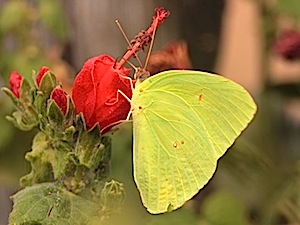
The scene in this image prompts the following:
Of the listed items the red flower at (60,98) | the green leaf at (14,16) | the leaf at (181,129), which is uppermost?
the red flower at (60,98)

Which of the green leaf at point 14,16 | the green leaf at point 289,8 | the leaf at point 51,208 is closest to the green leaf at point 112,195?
the leaf at point 51,208

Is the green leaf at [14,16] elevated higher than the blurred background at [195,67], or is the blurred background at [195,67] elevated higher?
the green leaf at [14,16]

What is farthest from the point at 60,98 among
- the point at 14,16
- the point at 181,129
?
the point at 14,16

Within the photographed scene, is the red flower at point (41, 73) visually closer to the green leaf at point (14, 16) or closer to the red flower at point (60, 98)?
the red flower at point (60, 98)

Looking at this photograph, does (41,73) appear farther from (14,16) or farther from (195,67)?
(195,67)

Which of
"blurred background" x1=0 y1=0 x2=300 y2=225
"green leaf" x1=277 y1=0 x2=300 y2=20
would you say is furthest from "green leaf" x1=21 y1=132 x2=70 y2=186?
"green leaf" x1=277 y1=0 x2=300 y2=20

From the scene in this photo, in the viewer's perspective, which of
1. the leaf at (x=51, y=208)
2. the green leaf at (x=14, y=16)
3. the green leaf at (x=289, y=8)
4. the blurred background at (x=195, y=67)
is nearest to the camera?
the leaf at (x=51, y=208)
